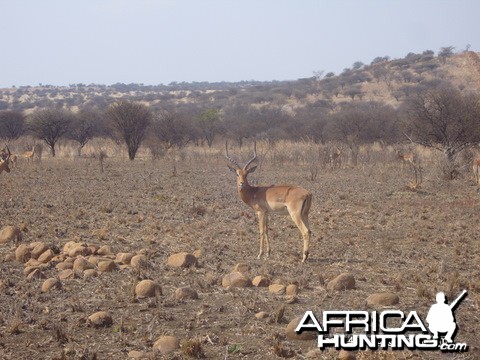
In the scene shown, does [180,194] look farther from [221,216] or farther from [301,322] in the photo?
[301,322]

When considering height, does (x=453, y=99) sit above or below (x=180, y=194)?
above

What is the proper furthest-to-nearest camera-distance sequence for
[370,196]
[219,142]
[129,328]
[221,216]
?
[219,142], [370,196], [221,216], [129,328]

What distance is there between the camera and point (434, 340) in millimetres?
6262

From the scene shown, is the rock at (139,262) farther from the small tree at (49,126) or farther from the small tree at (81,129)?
the small tree at (81,129)

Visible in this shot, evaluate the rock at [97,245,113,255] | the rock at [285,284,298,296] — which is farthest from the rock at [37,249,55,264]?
the rock at [285,284,298,296]

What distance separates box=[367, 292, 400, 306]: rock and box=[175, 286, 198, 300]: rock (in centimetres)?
229

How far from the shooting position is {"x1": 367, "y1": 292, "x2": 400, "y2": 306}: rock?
7.63 meters

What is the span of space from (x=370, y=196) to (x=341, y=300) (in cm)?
1117

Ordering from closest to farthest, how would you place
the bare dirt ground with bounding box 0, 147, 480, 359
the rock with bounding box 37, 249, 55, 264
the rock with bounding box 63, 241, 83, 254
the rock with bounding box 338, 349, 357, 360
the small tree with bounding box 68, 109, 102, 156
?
1. the rock with bounding box 338, 349, 357, 360
2. the bare dirt ground with bounding box 0, 147, 480, 359
3. the rock with bounding box 37, 249, 55, 264
4. the rock with bounding box 63, 241, 83, 254
5. the small tree with bounding box 68, 109, 102, 156

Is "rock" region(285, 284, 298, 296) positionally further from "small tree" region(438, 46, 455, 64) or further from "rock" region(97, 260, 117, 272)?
"small tree" region(438, 46, 455, 64)

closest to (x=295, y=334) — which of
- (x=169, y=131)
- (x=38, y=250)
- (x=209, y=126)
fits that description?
(x=38, y=250)

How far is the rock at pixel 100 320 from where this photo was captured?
6.90m

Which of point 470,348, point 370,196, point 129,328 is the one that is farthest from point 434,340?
point 370,196

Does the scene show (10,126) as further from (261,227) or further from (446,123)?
(261,227)
